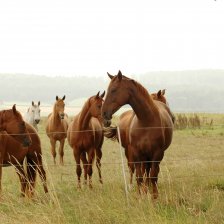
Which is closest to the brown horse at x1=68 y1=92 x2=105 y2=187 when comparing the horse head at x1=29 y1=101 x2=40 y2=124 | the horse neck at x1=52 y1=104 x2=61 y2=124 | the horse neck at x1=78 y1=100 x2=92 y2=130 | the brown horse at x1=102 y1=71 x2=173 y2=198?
the horse neck at x1=78 y1=100 x2=92 y2=130

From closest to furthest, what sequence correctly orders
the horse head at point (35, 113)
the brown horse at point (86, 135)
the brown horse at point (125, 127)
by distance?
1. the brown horse at point (125, 127)
2. the brown horse at point (86, 135)
3. the horse head at point (35, 113)

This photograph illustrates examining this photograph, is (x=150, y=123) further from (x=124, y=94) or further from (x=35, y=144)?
(x=35, y=144)

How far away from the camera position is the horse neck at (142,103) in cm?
731

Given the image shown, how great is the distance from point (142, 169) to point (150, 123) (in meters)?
0.85

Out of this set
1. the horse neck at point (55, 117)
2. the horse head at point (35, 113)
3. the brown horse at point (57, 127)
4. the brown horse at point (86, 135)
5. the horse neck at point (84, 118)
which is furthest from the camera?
the horse head at point (35, 113)

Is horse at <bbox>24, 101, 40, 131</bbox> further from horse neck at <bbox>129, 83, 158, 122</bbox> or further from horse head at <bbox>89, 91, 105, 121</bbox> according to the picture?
horse neck at <bbox>129, 83, 158, 122</bbox>

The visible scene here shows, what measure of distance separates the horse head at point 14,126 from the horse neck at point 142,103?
2.04m

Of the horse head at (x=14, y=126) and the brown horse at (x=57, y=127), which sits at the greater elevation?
the horse head at (x=14, y=126)

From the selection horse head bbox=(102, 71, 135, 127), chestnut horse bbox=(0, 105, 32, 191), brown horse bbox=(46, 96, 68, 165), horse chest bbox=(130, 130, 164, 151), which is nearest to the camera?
horse head bbox=(102, 71, 135, 127)

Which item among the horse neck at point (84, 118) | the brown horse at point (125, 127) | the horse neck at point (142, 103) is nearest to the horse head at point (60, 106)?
the brown horse at point (125, 127)

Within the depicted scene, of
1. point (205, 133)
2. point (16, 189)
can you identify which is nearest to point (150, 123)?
point (16, 189)

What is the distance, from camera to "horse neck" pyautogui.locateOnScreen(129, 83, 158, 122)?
7.31 metres

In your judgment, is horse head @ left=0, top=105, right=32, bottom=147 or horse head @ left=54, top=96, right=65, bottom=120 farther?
horse head @ left=54, top=96, right=65, bottom=120

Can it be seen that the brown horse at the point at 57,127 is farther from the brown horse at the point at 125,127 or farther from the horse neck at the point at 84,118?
the horse neck at the point at 84,118
